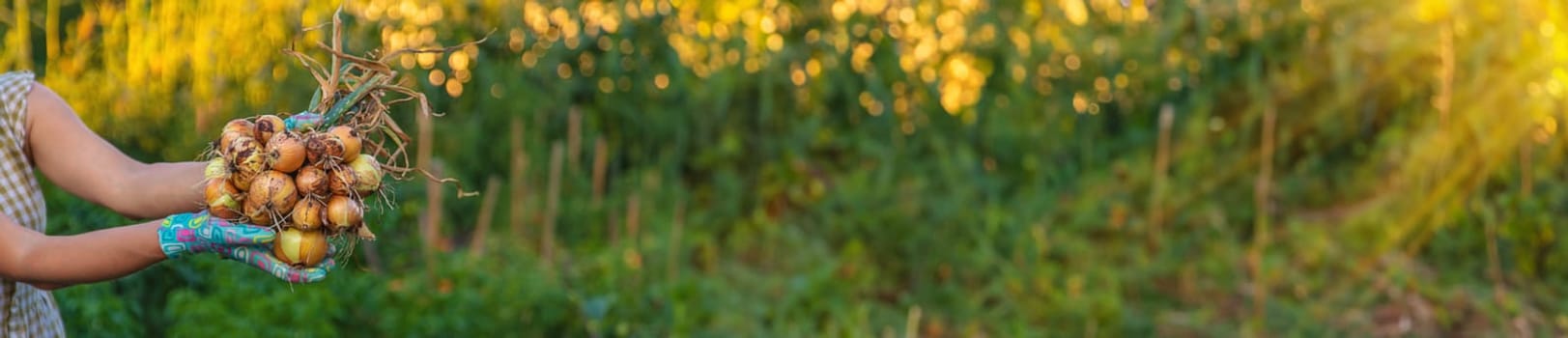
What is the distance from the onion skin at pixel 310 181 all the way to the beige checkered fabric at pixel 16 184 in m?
0.50

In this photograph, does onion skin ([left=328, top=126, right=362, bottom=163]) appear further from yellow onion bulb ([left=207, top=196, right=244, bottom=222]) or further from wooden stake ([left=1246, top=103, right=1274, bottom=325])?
wooden stake ([left=1246, top=103, right=1274, bottom=325])

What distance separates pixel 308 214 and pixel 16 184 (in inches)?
21.3

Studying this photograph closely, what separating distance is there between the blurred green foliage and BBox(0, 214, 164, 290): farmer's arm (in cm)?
207

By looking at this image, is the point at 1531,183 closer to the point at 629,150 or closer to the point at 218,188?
the point at 629,150

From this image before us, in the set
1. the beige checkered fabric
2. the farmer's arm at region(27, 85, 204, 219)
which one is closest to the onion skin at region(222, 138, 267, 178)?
the farmer's arm at region(27, 85, 204, 219)

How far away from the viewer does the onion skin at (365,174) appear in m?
1.94

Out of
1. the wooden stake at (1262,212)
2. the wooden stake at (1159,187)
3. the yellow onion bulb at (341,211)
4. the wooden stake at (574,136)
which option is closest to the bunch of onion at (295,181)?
the yellow onion bulb at (341,211)

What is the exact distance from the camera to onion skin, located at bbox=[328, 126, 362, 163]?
6.33 ft

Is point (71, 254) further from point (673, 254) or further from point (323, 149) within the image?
point (673, 254)

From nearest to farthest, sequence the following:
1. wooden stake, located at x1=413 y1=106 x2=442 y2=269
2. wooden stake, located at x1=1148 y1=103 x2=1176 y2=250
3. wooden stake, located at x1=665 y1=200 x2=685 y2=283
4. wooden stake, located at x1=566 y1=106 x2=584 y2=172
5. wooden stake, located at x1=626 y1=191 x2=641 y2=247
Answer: wooden stake, located at x1=413 y1=106 x2=442 y2=269 < wooden stake, located at x1=665 y1=200 x2=685 y2=283 < wooden stake, located at x1=626 y1=191 x2=641 y2=247 < wooden stake, located at x1=566 y1=106 x2=584 y2=172 < wooden stake, located at x1=1148 y1=103 x2=1176 y2=250

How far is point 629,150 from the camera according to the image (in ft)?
17.3

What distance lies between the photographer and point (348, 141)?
6.34 ft

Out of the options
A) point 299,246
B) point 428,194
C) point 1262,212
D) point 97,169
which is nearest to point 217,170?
point 299,246

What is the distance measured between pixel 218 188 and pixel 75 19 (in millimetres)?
3348
